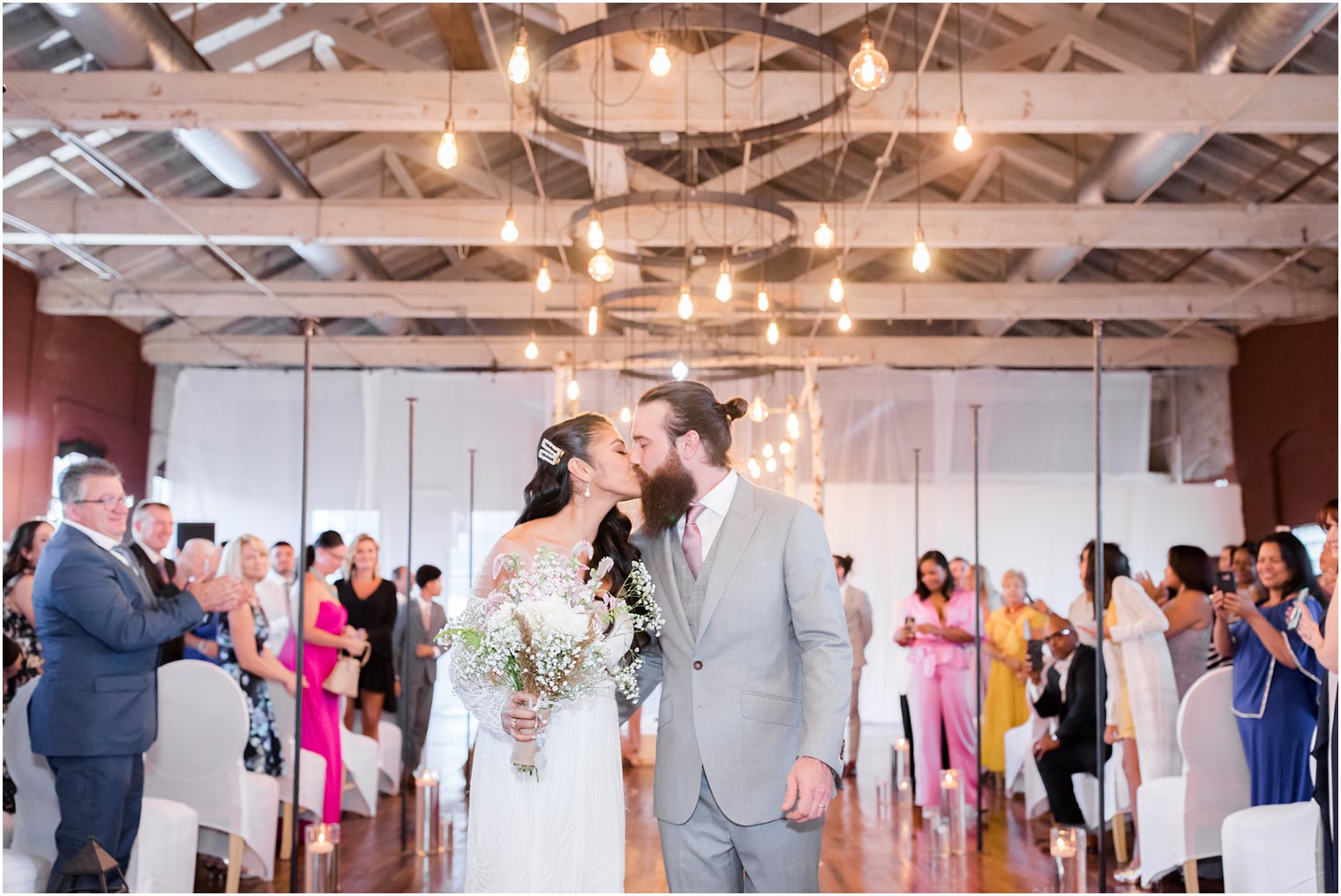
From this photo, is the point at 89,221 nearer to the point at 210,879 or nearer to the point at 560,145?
the point at 560,145

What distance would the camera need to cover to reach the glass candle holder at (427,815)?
552 centimetres

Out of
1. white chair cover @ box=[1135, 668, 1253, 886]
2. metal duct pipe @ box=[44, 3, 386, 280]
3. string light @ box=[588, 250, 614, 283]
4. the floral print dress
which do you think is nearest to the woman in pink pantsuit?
white chair cover @ box=[1135, 668, 1253, 886]

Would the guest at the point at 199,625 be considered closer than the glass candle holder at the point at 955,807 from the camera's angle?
Yes

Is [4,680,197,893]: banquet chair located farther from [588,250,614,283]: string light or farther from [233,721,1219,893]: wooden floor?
[588,250,614,283]: string light

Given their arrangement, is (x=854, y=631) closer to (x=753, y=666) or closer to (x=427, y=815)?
(x=427, y=815)

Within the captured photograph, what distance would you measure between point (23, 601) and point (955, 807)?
4179 mm

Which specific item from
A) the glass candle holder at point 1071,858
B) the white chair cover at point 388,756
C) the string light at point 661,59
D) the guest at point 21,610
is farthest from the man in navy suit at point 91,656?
the white chair cover at point 388,756

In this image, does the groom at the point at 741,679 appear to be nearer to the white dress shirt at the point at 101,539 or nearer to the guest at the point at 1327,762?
the guest at the point at 1327,762

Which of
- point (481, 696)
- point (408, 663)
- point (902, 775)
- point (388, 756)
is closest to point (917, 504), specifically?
point (902, 775)

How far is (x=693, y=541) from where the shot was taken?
108 inches

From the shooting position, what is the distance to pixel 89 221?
893cm

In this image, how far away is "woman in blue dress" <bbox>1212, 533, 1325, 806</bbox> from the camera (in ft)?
14.1

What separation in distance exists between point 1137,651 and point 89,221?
7.67 meters

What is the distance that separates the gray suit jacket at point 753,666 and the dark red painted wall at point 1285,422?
33.5ft
